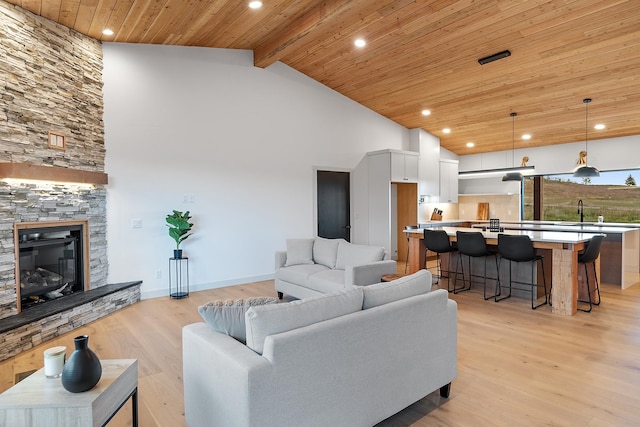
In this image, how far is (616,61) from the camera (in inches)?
193

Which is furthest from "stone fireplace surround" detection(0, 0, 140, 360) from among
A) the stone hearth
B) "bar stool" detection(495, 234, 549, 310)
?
"bar stool" detection(495, 234, 549, 310)

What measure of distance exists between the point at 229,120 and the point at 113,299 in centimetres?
315

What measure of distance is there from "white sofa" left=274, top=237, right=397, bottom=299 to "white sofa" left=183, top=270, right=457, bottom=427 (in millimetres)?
1724

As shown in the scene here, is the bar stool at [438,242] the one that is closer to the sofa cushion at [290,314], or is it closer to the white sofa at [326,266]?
the white sofa at [326,266]

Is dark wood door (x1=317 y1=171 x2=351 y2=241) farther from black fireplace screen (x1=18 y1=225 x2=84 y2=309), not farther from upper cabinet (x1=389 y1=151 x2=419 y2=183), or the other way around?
black fireplace screen (x1=18 y1=225 x2=84 y2=309)

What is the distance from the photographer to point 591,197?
8102 mm

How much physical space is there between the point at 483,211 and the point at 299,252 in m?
6.02

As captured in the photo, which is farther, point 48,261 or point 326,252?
point 326,252

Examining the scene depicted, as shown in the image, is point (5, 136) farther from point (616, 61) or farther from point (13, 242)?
point (616, 61)

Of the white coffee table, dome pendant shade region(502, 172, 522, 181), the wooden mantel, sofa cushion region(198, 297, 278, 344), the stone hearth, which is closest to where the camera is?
the white coffee table

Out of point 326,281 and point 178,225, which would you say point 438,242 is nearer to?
point 326,281

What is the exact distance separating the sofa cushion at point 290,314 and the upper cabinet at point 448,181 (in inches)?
288

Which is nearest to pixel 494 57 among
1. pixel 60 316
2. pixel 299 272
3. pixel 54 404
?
pixel 299 272

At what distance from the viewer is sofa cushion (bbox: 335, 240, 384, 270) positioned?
4523mm
